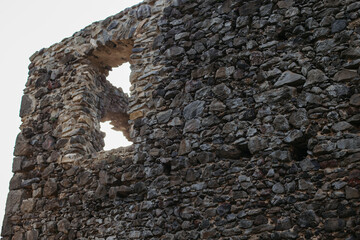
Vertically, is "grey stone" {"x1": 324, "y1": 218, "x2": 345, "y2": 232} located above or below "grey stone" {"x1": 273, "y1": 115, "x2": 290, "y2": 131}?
below

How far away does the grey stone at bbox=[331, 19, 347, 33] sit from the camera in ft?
14.5

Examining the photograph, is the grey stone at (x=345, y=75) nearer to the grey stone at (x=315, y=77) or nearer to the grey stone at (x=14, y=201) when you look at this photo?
the grey stone at (x=315, y=77)

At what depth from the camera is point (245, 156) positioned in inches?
178

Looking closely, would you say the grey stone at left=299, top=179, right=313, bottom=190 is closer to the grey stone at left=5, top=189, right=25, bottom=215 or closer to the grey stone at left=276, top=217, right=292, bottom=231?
the grey stone at left=276, top=217, right=292, bottom=231

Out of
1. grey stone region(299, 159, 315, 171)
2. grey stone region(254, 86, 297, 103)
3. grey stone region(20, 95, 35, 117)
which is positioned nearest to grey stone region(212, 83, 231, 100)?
grey stone region(254, 86, 297, 103)

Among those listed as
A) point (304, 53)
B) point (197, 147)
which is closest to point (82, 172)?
point (197, 147)

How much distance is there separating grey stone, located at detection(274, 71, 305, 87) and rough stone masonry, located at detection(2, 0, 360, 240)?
12 mm

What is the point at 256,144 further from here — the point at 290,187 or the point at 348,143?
the point at 348,143

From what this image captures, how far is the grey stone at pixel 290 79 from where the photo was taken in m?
4.44

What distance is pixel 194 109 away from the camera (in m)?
5.02

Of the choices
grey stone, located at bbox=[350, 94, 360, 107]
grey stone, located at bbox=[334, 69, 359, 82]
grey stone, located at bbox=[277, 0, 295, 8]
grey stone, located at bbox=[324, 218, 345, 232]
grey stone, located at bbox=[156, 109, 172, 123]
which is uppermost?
grey stone, located at bbox=[277, 0, 295, 8]

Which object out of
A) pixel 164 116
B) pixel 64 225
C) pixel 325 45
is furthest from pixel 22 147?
pixel 325 45

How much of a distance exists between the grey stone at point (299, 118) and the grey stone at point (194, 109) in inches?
44.6

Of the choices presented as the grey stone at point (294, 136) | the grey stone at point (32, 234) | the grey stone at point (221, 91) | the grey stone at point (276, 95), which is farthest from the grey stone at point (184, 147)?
the grey stone at point (32, 234)
